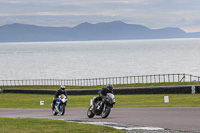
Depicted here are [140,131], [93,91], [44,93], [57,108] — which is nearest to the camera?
[140,131]

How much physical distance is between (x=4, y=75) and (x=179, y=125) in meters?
150

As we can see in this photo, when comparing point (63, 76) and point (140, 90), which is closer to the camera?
point (140, 90)

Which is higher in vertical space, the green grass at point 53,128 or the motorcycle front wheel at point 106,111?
the motorcycle front wheel at point 106,111

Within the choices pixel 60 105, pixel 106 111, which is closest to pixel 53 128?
pixel 106 111

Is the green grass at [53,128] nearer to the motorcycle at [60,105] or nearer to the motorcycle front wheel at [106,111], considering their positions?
the motorcycle front wheel at [106,111]

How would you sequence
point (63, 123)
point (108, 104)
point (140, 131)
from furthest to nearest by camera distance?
point (108, 104) → point (63, 123) → point (140, 131)

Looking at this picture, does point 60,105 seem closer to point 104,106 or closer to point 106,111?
point 104,106

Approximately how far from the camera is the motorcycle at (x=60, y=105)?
27172mm

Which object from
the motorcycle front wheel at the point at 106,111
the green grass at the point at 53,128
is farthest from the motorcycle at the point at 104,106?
the green grass at the point at 53,128

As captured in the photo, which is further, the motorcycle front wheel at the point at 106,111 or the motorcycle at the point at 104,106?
the motorcycle front wheel at the point at 106,111

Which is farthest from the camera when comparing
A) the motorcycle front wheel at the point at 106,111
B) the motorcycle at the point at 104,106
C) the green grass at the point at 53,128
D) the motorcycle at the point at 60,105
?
the motorcycle at the point at 60,105

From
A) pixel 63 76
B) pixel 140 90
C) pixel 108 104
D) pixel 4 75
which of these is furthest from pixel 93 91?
pixel 4 75

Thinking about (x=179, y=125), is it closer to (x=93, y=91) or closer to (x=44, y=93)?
(x=93, y=91)

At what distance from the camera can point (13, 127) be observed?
18906 mm
